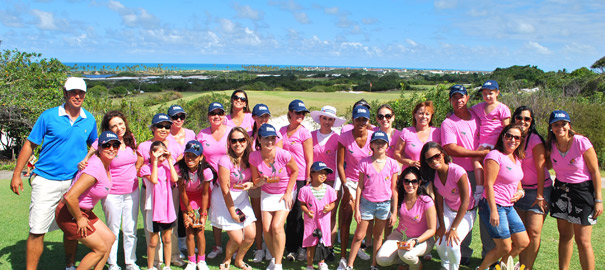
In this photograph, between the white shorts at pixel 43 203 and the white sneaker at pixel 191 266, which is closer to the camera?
the white shorts at pixel 43 203

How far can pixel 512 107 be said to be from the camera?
24.6m

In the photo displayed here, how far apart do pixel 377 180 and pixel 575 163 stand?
7.21 ft

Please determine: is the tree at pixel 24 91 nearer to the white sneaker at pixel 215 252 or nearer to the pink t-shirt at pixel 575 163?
the white sneaker at pixel 215 252

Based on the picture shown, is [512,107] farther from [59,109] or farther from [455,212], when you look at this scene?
[59,109]

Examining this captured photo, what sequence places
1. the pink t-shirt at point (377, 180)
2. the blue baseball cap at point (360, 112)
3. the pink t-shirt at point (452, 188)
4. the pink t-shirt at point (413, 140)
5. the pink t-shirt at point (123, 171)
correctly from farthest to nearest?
1. the pink t-shirt at point (413, 140)
2. the blue baseball cap at point (360, 112)
3. the pink t-shirt at point (377, 180)
4. the pink t-shirt at point (123, 171)
5. the pink t-shirt at point (452, 188)

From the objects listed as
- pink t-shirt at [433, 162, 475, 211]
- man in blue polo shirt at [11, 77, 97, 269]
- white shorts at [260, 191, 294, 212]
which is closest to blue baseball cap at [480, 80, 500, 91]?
pink t-shirt at [433, 162, 475, 211]

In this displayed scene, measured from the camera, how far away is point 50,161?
5.02 meters

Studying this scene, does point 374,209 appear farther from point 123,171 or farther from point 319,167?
point 123,171

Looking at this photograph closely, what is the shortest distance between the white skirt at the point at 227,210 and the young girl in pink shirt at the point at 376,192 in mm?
1373

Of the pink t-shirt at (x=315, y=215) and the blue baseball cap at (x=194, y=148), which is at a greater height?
the blue baseball cap at (x=194, y=148)

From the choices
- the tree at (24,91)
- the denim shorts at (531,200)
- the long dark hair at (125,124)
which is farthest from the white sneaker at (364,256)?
the tree at (24,91)

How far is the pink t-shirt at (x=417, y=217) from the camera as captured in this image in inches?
205

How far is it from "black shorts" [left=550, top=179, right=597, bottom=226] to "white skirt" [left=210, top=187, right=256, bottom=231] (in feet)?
11.9

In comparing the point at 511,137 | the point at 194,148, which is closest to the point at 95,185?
the point at 194,148
